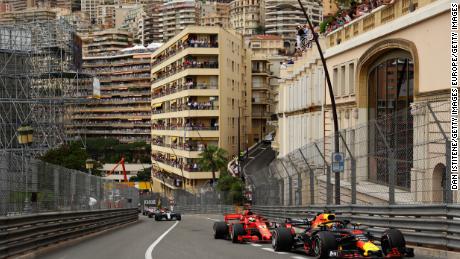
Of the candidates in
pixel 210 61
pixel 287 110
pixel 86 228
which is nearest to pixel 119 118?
pixel 210 61

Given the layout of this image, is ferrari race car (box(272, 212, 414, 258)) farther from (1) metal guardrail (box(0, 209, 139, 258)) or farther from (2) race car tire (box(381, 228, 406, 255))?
(1) metal guardrail (box(0, 209, 139, 258))

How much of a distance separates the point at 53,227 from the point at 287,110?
3398cm

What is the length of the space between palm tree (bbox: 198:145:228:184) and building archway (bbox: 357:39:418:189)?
4553 cm

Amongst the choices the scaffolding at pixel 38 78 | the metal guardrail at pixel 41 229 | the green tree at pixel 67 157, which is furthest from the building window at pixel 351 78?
the green tree at pixel 67 157

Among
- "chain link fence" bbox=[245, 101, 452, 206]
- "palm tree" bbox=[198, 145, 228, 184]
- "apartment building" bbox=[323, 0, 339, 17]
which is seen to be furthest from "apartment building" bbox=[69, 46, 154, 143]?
"chain link fence" bbox=[245, 101, 452, 206]

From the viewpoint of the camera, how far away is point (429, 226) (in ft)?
45.6

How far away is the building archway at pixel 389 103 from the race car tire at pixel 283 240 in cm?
256

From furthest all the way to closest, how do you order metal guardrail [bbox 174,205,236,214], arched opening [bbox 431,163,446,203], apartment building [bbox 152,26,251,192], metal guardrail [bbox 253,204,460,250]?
apartment building [bbox 152,26,251,192] < metal guardrail [bbox 174,205,236,214] < arched opening [bbox 431,163,446,203] < metal guardrail [bbox 253,204,460,250]

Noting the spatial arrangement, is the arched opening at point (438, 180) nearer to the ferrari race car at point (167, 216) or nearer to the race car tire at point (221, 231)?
the race car tire at point (221, 231)

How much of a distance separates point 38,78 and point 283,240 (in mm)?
72147

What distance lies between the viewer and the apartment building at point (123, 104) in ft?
538

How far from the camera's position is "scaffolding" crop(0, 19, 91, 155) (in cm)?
7400

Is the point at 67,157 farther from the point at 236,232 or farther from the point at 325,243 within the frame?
the point at 325,243

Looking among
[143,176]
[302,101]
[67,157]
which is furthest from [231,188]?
[143,176]
